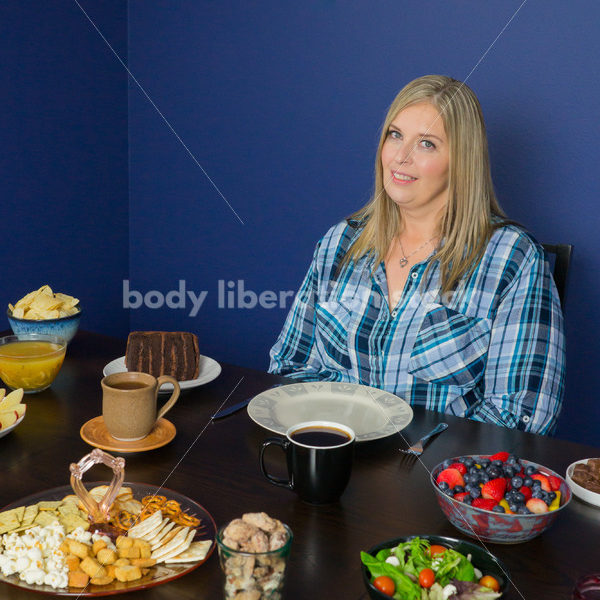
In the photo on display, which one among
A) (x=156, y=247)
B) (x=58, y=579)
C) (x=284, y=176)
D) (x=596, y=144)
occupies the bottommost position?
(x=156, y=247)

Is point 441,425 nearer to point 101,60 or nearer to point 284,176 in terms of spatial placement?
point 284,176

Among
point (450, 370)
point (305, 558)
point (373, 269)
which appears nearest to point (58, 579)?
point (305, 558)

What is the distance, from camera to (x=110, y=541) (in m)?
0.80

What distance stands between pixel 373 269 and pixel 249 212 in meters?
1.18

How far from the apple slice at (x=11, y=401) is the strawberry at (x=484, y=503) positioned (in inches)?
30.8

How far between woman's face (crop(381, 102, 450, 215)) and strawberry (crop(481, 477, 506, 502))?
992 millimetres

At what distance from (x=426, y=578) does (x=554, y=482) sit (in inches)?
11.4

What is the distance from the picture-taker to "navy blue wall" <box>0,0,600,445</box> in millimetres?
2145

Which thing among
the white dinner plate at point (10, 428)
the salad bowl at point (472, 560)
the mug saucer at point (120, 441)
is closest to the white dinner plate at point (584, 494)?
the salad bowl at point (472, 560)

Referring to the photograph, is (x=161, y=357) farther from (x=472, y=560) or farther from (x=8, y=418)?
(x=472, y=560)

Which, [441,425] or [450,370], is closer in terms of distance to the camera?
[441,425]

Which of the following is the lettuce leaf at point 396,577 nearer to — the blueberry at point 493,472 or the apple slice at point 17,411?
the blueberry at point 493,472

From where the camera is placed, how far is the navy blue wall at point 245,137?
2.14m

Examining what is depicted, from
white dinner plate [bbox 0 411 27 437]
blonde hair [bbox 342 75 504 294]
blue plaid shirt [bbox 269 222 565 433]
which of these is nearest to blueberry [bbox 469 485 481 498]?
blue plaid shirt [bbox 269 222 565 433]
